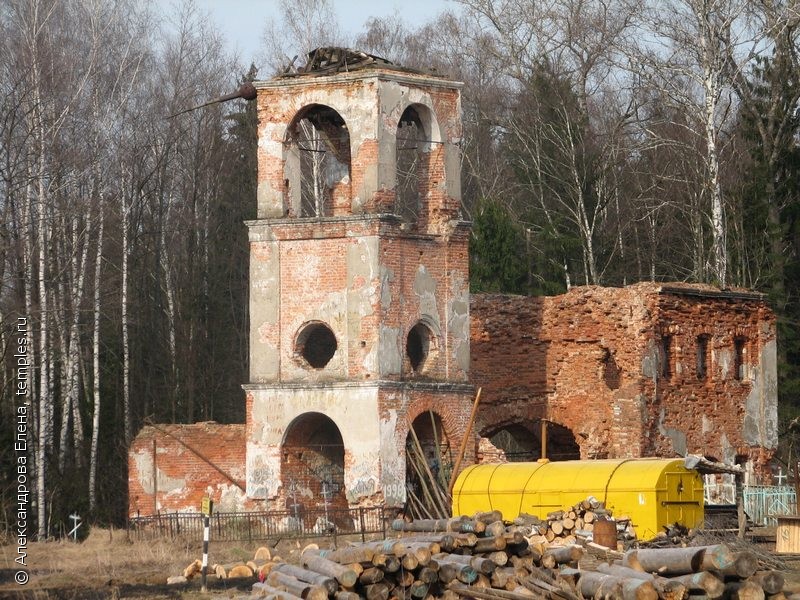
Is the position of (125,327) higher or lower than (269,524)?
higher

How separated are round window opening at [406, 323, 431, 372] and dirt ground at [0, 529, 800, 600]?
13.4 ft

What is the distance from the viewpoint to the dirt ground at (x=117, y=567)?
2108 cm

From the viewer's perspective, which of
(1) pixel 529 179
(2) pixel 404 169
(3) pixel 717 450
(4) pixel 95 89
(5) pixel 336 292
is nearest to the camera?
(5) pixel 336 292

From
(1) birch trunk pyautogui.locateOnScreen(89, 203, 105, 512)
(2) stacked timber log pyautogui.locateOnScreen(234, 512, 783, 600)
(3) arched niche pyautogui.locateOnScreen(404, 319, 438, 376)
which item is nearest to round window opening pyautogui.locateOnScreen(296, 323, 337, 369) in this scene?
(1) birch trunk pyautogui.locateOnScreen(89, 203, 105, 512)

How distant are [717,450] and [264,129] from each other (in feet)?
32.3

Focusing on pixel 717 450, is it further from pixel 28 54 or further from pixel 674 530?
pixel 28 54

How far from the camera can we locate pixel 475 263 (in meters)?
40.2

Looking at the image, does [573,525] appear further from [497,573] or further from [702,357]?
[702,357]

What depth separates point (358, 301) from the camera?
2905 cm

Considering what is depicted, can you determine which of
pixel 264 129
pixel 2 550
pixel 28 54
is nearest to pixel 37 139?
pixel 28 54

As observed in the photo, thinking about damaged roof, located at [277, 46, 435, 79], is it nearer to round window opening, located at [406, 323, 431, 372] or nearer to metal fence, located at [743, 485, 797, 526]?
round window opening, located at [406, 323, 431, 372]

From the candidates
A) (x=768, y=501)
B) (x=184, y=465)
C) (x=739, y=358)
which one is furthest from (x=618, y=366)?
(x=184, y=465)

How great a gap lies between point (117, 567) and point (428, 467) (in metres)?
6.68

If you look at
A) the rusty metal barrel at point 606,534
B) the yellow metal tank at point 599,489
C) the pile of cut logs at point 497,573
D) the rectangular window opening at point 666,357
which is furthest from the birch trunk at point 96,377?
the pile of cut logs at point 497,573
